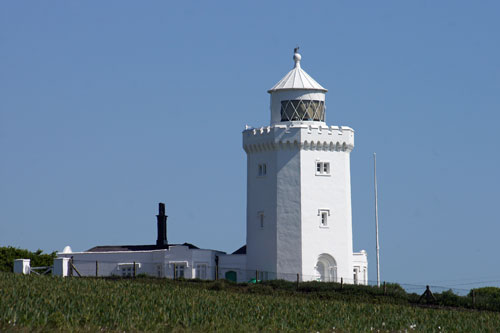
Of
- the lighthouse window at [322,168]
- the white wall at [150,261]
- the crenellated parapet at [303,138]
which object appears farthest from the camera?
the white wall at [150,261]

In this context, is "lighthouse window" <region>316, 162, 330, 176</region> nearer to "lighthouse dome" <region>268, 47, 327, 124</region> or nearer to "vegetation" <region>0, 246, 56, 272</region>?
"lighthouse dome" <region>268, 47, 327, 124</region>

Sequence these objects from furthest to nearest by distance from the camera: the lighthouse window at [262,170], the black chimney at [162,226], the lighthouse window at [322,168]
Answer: the black chimney at [162,226], the lighthouse window at [262,170], the lighthouse window at [322,168]

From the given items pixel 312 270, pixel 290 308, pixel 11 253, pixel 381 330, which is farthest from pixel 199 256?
pixel 381 330

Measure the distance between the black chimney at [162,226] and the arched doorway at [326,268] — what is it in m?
15.2

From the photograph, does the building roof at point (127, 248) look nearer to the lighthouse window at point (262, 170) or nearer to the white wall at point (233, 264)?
the white wall at point (233, 264)

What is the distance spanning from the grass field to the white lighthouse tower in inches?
605

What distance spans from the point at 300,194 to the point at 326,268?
16.1 feet

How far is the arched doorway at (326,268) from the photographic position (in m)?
65.9

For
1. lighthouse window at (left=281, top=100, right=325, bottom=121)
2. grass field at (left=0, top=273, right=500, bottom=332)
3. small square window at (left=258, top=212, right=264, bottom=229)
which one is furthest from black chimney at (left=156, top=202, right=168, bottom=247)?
grass field at (left=0, top=273, right=500, bottom=332)

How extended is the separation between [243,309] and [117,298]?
196 inches

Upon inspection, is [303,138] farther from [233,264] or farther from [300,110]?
[233,264]

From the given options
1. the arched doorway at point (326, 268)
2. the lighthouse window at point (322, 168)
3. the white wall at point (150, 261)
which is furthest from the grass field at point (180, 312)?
the lighthouse window at point (322, 168)

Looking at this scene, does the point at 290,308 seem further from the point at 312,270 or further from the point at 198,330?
the point at 312,270

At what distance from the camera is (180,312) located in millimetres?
39750
